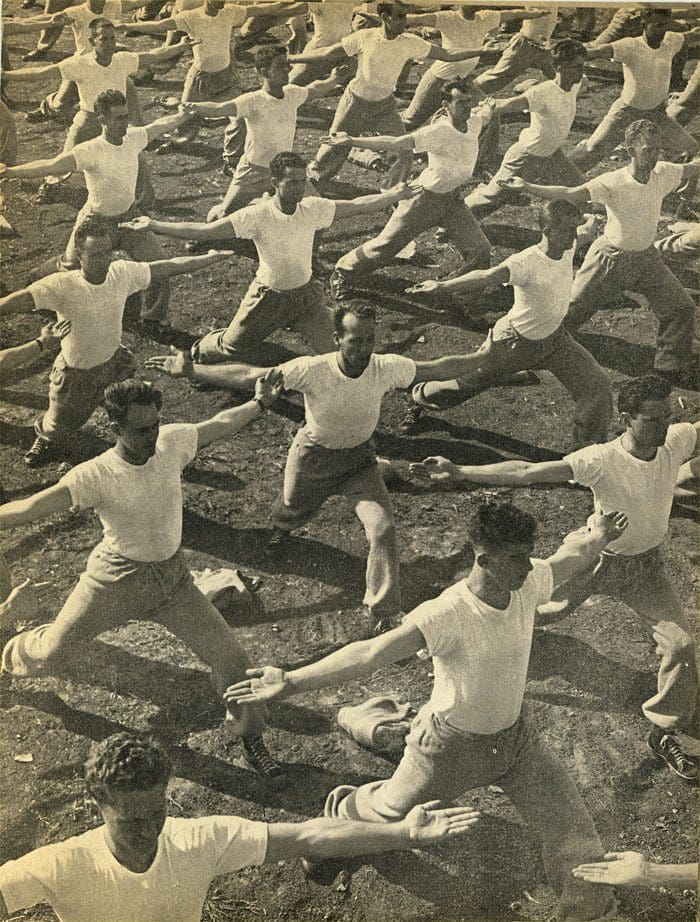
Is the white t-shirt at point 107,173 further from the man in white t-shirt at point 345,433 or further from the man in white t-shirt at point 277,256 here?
the man in white t-shirt at point 345,433

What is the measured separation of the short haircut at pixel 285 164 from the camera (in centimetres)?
1018

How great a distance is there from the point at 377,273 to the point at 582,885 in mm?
5257

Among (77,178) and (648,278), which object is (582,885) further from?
Result: (77,178)

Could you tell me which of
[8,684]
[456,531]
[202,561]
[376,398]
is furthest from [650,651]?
[8,684]

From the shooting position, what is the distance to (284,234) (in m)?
10.3

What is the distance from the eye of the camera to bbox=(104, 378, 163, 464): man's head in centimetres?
876

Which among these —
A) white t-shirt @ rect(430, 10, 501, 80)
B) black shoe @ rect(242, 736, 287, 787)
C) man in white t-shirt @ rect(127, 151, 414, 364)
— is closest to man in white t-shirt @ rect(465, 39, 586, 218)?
white t-shirt @ rect(430, 10, 501, 80)

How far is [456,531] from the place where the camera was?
9.69m

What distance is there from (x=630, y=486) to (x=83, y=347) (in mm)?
4191

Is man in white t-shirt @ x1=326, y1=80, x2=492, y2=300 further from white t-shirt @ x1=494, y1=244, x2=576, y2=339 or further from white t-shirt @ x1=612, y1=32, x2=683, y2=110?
white t-shirt @ x1=612, y1=32, x2=683, y2=110

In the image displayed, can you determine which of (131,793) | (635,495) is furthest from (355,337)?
(131,793)

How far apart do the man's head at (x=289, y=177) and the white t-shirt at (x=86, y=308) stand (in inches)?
56.5

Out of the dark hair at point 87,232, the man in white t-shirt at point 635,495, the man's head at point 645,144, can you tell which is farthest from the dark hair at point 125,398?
the man's head at point 645,144

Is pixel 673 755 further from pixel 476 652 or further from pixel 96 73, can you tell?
pixel 96 73
